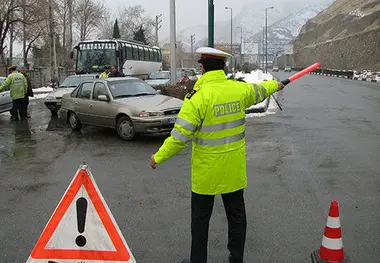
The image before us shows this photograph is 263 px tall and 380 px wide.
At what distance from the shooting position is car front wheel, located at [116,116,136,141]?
33.3 feet

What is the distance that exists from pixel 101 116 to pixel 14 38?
150ft

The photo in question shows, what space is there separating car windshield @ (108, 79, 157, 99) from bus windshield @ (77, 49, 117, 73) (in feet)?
41.3

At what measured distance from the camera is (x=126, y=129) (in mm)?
10258

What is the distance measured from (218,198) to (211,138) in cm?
248

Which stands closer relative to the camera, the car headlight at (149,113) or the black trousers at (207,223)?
the black trousers at (207,223)

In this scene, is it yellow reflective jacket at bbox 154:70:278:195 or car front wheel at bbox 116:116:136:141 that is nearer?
yellow reflective jacket at bbox 154:70:278:195

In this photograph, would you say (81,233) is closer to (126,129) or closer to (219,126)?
(219,126)

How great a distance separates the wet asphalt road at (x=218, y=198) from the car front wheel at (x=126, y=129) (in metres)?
0.23

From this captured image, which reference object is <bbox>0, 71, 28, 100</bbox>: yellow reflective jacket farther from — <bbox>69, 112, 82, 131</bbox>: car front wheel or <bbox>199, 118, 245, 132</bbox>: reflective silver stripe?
<bbox>199, 118, 245, 132</bbox>: reflective silver stripe

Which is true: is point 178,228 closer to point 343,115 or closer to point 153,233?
point 153,233

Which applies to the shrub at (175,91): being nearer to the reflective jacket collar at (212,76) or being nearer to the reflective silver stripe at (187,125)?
the reflective jacket collar at (212,76)

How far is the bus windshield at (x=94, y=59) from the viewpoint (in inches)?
933

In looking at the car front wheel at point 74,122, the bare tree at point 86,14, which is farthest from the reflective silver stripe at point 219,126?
the bare tree at point 86,14

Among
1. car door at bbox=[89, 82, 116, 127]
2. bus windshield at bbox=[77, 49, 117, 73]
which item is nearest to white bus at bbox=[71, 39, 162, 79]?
bus windshield at bbox=[77, 49, 117, 73]
